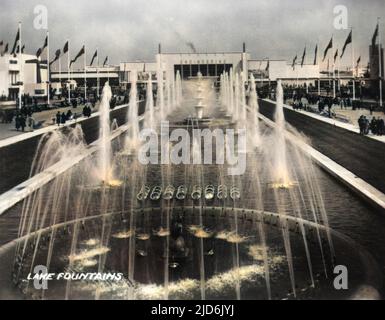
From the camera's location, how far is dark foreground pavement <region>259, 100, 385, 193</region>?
50.4ft

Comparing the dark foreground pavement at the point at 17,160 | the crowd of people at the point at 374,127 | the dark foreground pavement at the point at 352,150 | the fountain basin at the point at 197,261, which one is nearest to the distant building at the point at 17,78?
the dark foreground pavement at the point at 17,160

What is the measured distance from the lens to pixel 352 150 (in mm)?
20312

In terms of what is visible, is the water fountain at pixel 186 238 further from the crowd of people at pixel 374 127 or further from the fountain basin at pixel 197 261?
the crowd of people at pixel 374 127

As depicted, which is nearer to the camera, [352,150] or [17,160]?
[17,160]

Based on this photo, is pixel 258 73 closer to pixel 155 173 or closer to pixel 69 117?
pixel 69 117

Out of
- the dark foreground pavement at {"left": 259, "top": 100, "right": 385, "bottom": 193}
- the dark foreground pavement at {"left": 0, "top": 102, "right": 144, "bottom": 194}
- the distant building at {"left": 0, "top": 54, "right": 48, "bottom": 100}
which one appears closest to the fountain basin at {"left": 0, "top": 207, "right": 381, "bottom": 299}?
the dark foreground pavement at {"left": 259, "top": 100, "right": 385, "bottom": 193}

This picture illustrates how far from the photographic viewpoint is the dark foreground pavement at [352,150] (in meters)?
15.4

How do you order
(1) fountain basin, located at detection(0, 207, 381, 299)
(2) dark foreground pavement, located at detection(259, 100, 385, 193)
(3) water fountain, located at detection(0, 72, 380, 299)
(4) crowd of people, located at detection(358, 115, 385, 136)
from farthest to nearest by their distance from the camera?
(4) crowd of people, located at detection(358, 115, 385, 136) → (2) dark foreground pavement, located at detection(259, 100, 385, 193) → (3) water fountain, located at detection(0, 72, 380, 299) → (1) fountain basin, located at detection(0, 207, 381, 299)

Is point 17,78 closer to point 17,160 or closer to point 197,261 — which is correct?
point 17,160

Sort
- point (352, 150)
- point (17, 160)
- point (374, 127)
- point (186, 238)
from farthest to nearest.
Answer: point (374, 127), point (352, 150), point (17, 160), point (186, 238)

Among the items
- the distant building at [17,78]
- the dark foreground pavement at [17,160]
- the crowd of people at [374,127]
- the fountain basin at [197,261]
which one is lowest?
the fountain basin at [197,261]
